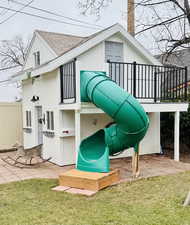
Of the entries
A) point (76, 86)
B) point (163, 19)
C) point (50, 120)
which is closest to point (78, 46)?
point (76, 86)

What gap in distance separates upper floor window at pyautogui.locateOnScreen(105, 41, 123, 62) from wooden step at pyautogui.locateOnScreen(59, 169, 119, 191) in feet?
14.3

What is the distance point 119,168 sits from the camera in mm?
7559

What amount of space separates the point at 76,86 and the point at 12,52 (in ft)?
59.2

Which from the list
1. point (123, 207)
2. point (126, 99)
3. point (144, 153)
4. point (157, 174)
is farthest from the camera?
point (144, 153)

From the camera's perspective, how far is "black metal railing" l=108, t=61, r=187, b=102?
8602mm

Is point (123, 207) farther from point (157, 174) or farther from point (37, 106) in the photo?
point (37, 106)

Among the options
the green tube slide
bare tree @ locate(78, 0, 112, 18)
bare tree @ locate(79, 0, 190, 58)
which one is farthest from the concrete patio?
bare tree @ locate(78, 0, 112, 18)

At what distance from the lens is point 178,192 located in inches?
206

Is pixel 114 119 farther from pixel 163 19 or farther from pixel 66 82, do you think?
pixel 163 19

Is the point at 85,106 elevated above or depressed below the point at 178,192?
above

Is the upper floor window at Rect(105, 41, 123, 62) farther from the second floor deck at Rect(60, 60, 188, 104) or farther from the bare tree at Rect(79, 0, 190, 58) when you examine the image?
the bare tree at Rect(79, 0, 190, 58)

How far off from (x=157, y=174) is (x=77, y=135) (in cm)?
247

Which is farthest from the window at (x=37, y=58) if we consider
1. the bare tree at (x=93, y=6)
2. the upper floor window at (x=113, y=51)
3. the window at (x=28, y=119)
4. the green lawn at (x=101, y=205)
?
the green lawn at (x=101, y=205)

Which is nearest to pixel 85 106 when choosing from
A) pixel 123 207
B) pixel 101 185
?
pixel 101 185
